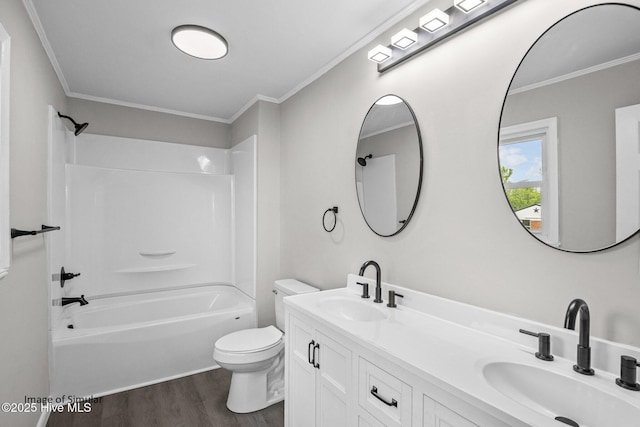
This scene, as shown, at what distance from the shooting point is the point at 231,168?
3.94 metres

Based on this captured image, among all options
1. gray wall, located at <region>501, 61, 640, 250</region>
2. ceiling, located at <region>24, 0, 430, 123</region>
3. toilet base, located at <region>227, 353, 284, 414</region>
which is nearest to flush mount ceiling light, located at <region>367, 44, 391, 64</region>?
ceiling, located at <region>24, 0, 430, 123</region>

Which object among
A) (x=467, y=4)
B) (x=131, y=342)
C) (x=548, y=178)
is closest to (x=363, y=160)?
(x=467, y=4)

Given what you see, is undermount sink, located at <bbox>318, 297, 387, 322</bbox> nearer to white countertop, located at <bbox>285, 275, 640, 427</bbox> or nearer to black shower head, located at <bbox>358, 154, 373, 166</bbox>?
white countertop, located at <bbox>285, 275, 640, 427</bbox>

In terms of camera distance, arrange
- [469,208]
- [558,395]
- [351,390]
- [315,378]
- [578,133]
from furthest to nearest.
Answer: [315,378] → [469,208] → [351,390] → [578,133] → [558,395]

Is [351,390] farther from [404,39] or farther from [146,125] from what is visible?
[146,125]

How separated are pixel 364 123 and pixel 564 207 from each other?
1235 mm

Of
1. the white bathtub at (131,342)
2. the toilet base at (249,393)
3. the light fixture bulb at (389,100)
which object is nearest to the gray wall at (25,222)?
the white bathtub at (131,342)

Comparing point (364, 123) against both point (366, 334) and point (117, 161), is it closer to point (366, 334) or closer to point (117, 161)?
point (366, 334)

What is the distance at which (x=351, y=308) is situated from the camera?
75.4 inches

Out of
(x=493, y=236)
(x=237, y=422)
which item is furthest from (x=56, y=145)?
(x=493, y=236)

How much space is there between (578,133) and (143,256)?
3753 millimetres

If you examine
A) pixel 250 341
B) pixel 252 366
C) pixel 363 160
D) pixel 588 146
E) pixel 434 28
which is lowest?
pixel 252 366

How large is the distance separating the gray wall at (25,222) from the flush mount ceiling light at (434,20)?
1.91m

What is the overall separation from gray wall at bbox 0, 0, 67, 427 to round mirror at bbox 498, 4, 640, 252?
7.39ft
